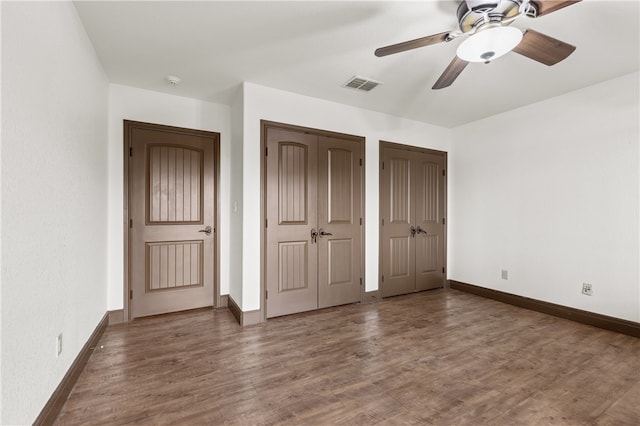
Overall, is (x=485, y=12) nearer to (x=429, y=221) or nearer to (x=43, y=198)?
(x=43, y=198)

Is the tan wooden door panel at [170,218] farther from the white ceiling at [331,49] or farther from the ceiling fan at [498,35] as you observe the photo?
the ceiling fan at [498,35]

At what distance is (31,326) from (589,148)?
16.2 feet

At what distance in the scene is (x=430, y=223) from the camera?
4.57 metres

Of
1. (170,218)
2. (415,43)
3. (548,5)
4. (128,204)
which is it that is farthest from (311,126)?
(548,5)

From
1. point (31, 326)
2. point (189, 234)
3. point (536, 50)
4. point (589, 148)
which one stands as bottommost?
point (31, 326)

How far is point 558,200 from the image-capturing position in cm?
347

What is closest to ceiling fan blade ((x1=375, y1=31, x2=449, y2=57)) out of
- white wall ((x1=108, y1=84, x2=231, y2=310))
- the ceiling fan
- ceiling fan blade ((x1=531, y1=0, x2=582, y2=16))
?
the ceiling fan

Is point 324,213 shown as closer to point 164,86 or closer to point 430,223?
point 430,223

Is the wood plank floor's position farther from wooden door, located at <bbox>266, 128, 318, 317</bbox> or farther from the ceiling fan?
the ceiling fan

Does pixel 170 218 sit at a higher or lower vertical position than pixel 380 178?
lower

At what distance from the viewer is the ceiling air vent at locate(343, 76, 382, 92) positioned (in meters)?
3.04

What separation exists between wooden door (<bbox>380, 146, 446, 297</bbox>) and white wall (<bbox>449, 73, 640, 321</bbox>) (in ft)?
1.23

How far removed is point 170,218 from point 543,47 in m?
3.71

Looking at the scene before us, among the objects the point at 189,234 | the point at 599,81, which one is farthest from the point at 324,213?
the point at 599,81
